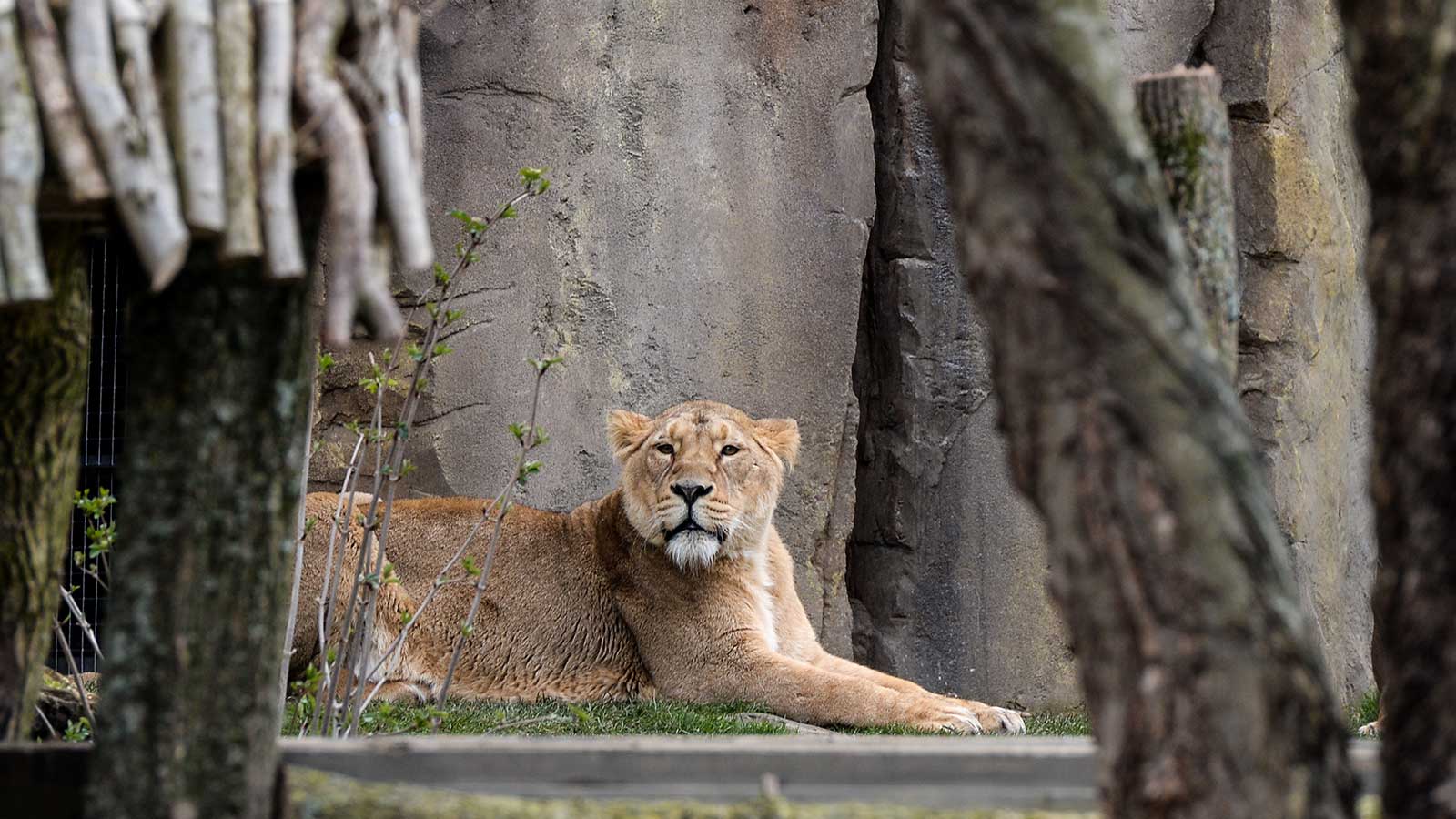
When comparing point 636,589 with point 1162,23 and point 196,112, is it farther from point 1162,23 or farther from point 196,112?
point 196,112

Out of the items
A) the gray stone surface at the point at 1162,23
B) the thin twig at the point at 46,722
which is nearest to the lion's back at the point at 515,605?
the thin twig at the point at 46,722

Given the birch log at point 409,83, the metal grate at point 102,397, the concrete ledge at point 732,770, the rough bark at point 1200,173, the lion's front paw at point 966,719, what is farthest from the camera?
the metal grate at point 102,397

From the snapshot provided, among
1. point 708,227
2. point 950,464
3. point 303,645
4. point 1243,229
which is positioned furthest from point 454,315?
point 1243,229

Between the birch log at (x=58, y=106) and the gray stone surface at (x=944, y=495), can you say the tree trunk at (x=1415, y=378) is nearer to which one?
the birch log at (x=58, y=106)

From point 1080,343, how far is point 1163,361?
0.10 meters

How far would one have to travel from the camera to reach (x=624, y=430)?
7375 mm

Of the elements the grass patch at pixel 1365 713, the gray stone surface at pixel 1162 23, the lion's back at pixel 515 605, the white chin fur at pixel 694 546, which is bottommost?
the grass patch at pixel 1365 713

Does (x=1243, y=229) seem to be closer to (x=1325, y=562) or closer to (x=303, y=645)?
(x=1325, y=562)

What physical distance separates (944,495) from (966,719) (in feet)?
7.14

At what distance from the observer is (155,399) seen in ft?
7.47

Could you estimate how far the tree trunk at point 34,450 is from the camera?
8.87 ft

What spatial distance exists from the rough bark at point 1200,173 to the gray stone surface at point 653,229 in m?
5.06

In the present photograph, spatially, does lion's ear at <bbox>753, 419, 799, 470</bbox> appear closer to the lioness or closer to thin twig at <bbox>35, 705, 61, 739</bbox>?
the lioness

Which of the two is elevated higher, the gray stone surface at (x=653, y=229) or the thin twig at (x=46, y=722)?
the gray stone surface at (x=653, y=229)
